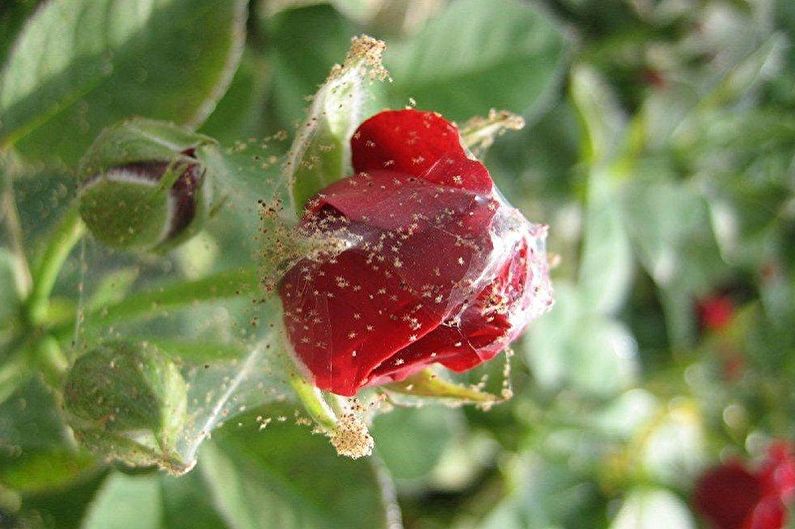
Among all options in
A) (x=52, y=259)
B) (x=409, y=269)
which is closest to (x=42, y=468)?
(x=52, y=259)

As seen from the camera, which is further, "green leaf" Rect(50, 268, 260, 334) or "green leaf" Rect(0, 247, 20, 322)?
"green leaf" Rect(0, 247, 20, 322)

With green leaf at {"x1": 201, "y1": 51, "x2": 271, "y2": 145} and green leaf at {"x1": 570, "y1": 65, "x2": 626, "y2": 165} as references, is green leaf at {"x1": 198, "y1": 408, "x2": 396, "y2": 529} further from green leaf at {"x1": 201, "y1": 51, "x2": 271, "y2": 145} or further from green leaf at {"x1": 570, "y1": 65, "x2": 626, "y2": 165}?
green leaf at {"x1": 570, "y1": 65, "x2": 626, "y2": 165}

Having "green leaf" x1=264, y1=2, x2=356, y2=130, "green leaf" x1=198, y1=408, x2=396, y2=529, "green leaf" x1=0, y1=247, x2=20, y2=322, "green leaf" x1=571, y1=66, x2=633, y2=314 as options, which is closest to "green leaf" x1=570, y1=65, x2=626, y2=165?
"green leaf" x1=571, y1=66, x2=633, y2=314

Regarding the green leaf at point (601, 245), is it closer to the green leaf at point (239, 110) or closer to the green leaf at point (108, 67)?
the green leaf at point (239, 110)

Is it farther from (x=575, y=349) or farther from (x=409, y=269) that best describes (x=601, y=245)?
(x=409, y=269)

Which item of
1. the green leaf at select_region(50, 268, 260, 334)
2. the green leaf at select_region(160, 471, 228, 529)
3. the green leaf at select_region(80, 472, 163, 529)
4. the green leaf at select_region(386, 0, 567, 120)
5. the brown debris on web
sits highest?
the brown debris on web

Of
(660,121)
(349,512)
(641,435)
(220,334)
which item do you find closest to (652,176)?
(660,121)

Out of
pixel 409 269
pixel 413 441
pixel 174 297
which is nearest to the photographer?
pixel 409 269
